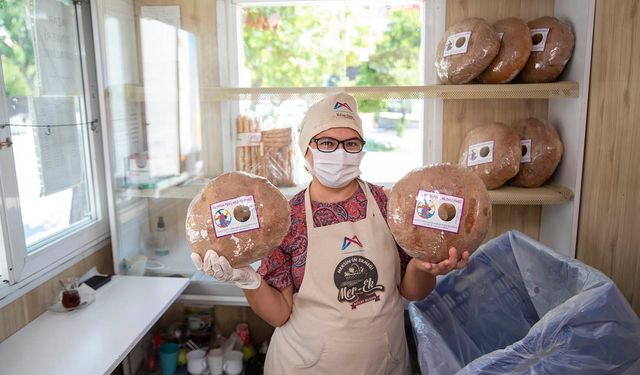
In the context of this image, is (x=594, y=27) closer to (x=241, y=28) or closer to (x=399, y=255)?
(x=399, y=255)

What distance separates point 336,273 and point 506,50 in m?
1.16

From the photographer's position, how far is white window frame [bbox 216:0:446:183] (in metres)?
2.15

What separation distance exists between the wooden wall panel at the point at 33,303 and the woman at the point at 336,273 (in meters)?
0.89

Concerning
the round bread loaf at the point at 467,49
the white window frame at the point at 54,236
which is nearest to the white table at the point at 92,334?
the white window frame at the point at 54,236

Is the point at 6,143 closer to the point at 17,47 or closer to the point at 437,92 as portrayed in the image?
the point at 17,47

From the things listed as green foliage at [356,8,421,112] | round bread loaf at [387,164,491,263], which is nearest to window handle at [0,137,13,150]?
round bread loaf at [387,164,491,263]

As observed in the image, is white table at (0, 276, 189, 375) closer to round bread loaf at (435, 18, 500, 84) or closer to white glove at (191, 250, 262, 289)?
white glove at (191, 250, 262, 289)

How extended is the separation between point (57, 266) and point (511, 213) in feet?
6.59

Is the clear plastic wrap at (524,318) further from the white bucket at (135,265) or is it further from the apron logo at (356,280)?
the white bucket at (135,265)

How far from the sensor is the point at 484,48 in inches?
73.6

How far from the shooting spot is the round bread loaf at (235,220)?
1.23m

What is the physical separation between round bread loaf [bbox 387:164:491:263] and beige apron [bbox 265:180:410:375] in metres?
0.21

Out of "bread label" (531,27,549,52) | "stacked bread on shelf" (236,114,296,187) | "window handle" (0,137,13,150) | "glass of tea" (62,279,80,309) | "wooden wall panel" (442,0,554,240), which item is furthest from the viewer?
"stacked bread on shelf" (236,114,296,187)

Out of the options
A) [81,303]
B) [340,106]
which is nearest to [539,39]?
[340,106]
